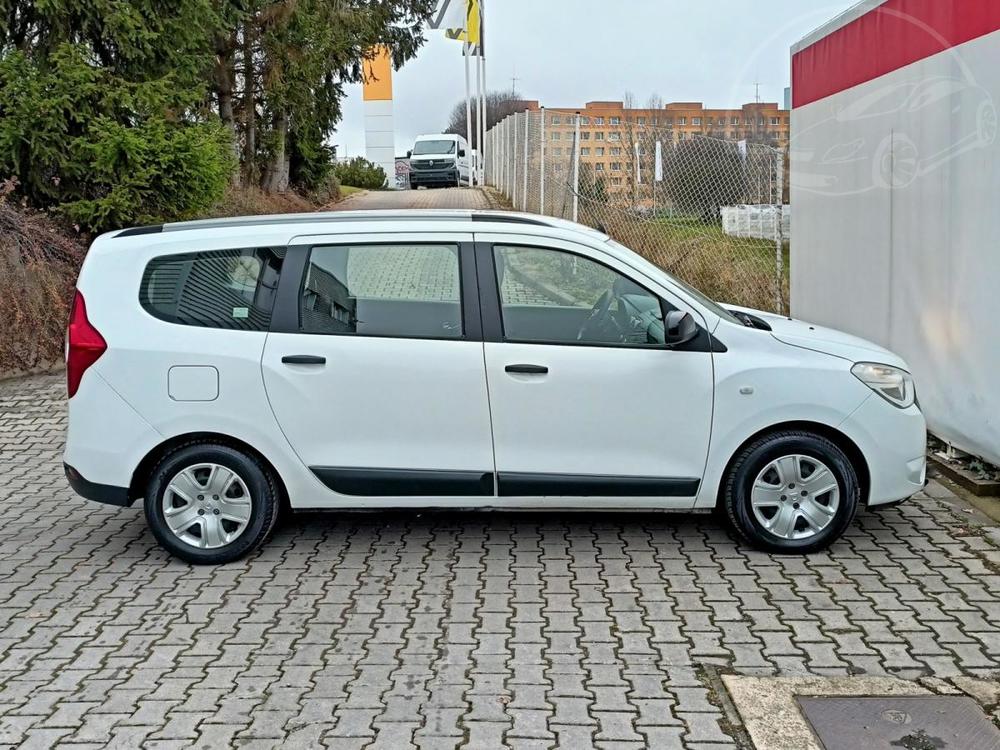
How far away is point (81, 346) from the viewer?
572 cm

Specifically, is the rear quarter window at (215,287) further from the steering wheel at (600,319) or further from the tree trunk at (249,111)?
the tree trunk at (249,111)

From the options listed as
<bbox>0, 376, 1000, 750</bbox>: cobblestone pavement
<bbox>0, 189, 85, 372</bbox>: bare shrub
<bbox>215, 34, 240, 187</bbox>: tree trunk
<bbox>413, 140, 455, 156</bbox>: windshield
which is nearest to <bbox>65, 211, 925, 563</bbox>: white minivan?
<bbox>0, 376, 1000, 750</bbox>: cobblestone pavement

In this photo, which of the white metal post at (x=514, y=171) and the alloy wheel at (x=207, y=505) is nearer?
the alloy wheel at (x=207, y=505)

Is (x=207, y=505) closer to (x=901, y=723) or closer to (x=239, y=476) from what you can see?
(x=239, y=476)

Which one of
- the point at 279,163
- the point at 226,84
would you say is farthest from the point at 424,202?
the point at 226,84

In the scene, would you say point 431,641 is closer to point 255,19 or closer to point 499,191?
point 255,19

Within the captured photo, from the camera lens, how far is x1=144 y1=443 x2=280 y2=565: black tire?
5.74 meters

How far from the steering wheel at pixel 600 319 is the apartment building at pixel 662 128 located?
24.9ft

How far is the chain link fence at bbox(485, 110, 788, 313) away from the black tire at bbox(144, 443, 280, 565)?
5428 mm

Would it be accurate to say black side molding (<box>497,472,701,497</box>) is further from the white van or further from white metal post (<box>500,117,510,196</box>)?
the white van

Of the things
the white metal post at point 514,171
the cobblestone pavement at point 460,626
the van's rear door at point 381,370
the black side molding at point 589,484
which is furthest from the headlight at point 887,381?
the white metal post at point 514,171

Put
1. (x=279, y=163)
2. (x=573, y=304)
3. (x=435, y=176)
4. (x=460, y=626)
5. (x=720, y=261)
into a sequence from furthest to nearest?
(x=435, y=176)
(x=279, y=163)
(x=720, y=261)
(x=573, y=304)
(x=460, y=626)

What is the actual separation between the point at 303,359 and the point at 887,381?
2.95 meters

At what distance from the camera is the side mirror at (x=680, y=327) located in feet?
18.5
